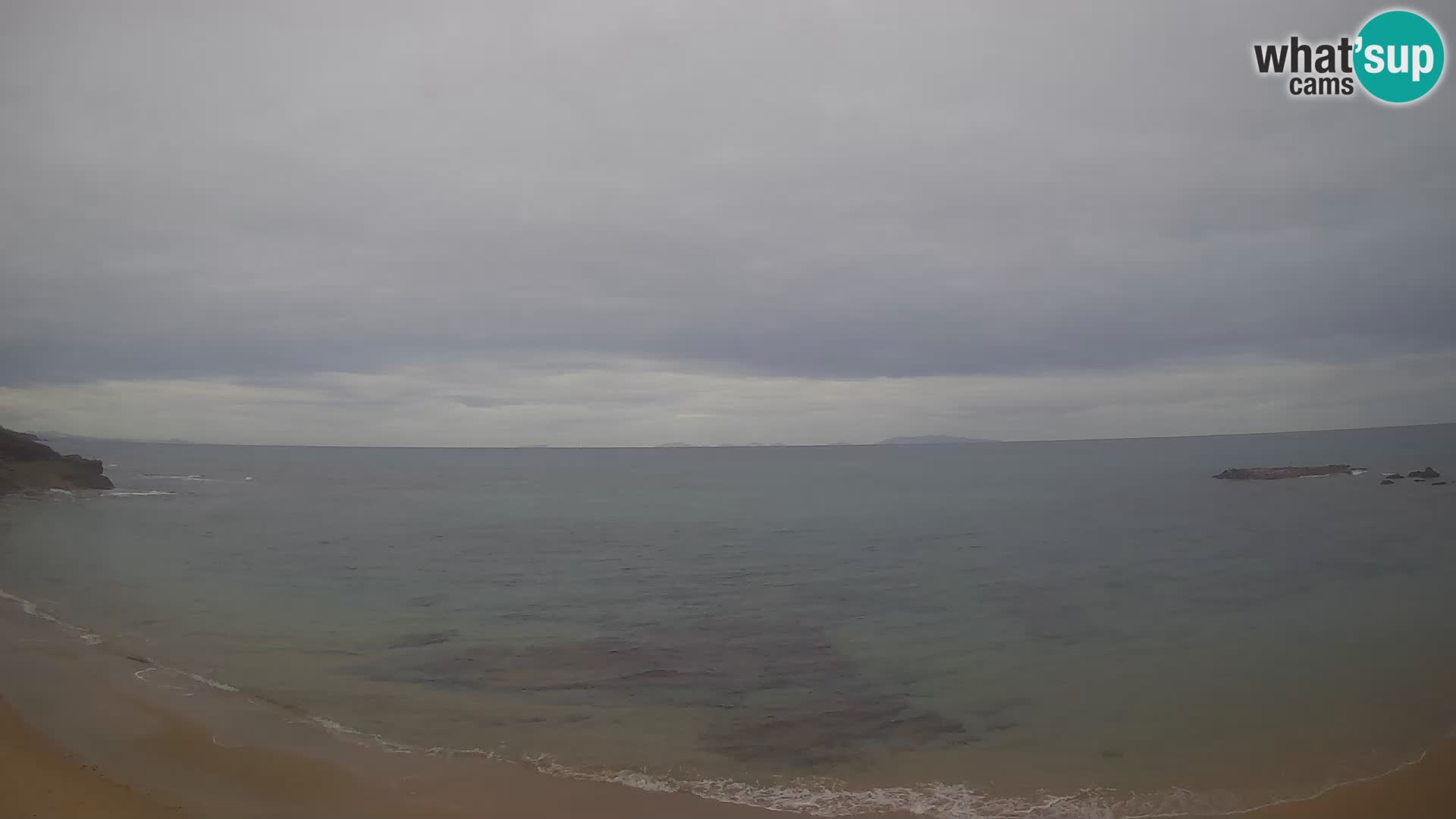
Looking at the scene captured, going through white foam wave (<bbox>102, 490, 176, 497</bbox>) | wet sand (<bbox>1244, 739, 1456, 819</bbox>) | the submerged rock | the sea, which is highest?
the submerged rock

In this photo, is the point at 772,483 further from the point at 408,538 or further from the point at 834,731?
the point at 834,731

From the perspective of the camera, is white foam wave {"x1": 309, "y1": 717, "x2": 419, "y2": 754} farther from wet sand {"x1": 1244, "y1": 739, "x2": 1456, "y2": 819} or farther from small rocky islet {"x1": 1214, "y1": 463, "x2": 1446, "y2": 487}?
small rocky islet {"x1": 1214, "y1": 463, "x2": 1446, "y2": 487}

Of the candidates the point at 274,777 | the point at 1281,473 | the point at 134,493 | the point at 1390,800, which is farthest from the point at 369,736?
the point at 1281,473

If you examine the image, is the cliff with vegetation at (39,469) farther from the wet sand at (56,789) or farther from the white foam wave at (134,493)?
the wet sand at (56,789)

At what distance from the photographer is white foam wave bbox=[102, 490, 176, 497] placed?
5109 centimetres

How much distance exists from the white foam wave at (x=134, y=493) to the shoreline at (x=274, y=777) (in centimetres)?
5022

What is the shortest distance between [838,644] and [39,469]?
58.6 meters

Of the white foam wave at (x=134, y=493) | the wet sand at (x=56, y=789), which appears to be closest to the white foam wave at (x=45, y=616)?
the wet sand at (x=56, y=789)

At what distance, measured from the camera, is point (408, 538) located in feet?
A: 112

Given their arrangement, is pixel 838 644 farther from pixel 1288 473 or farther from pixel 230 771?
pixel 1288 473

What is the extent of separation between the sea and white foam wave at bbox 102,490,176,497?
1506 cm

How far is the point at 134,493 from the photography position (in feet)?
174

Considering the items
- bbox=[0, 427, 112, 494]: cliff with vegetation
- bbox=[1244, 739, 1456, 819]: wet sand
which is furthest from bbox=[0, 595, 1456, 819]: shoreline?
bbox=[0, 427, 112, 494]: cliff with vegetation

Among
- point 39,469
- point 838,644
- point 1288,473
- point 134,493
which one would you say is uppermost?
point 39,469
